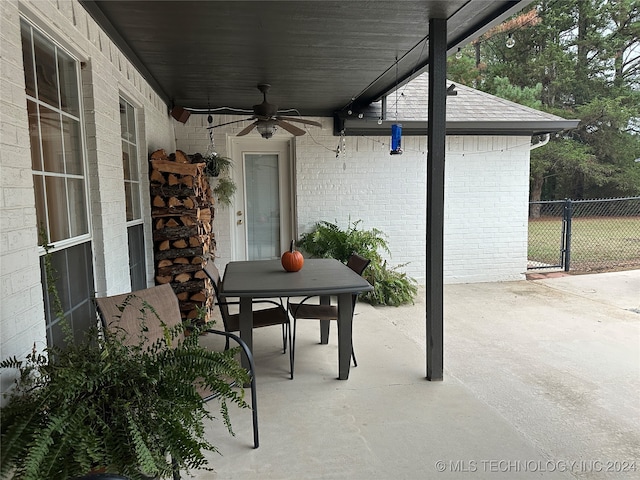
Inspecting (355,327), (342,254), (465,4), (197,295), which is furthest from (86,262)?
(342,254)

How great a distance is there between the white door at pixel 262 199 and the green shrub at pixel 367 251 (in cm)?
51

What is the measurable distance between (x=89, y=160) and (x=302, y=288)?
60.1 inches

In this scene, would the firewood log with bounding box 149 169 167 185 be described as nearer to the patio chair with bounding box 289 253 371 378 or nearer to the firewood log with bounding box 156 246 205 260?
the firewood log with bounding box 156 246 205 260

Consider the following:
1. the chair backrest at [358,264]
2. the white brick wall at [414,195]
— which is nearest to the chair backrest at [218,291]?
the chair backrest at [358,264]

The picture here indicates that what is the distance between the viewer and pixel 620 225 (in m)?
11.3

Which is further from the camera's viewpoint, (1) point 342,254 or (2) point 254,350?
(1) point 342,254

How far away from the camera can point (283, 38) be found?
322 centimetres

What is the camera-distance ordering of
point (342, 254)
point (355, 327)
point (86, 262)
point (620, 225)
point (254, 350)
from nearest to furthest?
point (86, 262)
point (254, 350)
point (355, 327)
point (342, 254)
point (620, 225)

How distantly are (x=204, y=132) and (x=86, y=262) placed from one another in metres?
3.63

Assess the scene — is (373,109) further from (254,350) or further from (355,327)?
(254,350)

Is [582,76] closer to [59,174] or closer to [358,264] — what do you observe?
[358,264]

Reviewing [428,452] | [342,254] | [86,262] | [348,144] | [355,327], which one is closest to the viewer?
[428,452]

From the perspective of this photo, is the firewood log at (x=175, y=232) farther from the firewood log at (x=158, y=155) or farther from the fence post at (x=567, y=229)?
the fence post at (x=567, y=229)

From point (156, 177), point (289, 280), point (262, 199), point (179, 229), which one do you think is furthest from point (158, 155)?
point (262, 199)
